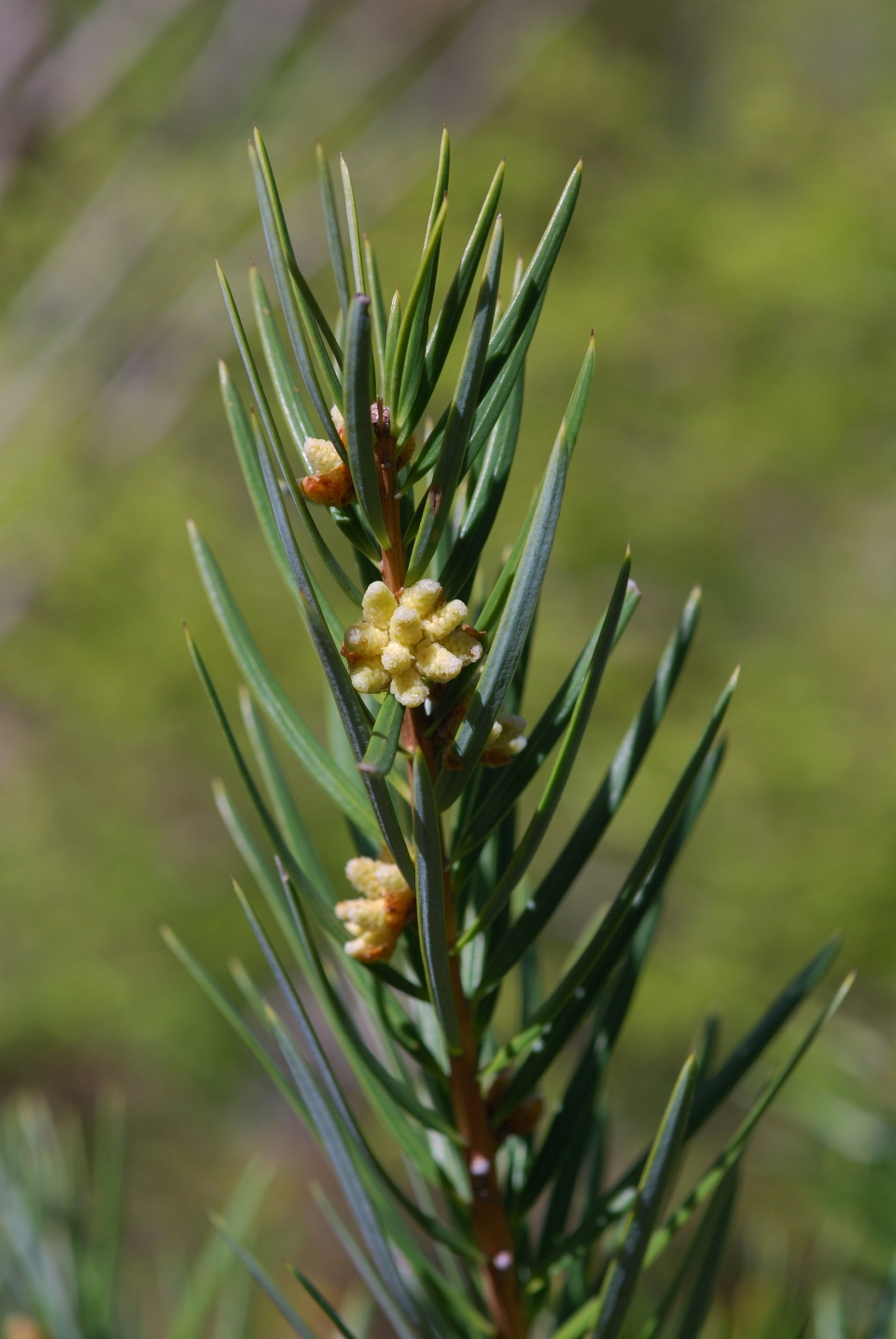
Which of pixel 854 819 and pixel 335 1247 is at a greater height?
pixel 854 819

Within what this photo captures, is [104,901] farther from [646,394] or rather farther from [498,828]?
[498,828]

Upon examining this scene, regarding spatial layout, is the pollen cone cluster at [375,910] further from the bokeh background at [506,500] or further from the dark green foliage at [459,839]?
the bokeh background at [506,500]

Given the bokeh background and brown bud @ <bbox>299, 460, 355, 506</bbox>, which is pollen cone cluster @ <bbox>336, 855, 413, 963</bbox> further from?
the bokeh background

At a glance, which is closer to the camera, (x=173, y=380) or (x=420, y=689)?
(x=420, y=689)

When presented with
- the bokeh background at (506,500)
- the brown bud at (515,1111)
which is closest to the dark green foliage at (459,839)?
the brown bud at (515,1111)

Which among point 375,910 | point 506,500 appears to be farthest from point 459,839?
point 506,500

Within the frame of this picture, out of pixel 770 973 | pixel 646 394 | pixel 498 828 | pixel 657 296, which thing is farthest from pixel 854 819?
pixel 498 828

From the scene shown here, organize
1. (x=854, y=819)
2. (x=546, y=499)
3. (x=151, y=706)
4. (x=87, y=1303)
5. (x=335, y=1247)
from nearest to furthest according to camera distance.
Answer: (x=546, y=499)
(x=87, y=1303)
(x=854, y=819)
(x=335, y=1247)
(x=151, y=706)
